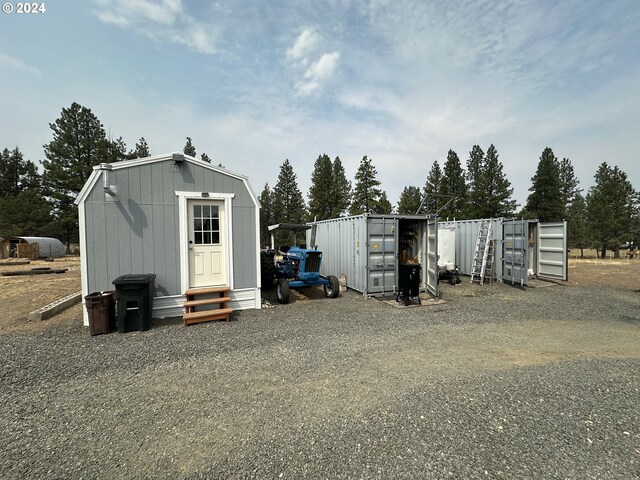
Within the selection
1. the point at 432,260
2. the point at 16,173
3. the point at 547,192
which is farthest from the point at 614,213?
the point at 16,173

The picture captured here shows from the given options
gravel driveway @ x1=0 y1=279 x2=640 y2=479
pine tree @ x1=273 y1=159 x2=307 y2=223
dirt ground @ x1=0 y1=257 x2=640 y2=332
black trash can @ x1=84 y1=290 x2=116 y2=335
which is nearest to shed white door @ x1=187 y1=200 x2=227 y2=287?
gravel driveway @ x1=0 y1=279 x2=640 y2=479

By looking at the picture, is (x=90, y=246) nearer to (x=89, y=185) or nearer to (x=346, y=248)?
(x=89, y=185)

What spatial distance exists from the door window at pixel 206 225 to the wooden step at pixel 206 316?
1.66 meters

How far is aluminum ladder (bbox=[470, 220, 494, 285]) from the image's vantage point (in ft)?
36.9

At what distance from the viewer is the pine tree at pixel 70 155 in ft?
85.8

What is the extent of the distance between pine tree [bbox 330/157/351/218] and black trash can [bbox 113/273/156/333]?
26203 millimetres

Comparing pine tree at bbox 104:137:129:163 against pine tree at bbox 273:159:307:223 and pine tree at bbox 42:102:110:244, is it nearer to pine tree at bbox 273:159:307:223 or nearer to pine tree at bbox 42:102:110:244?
pine tree at bbox 42:102:110:244

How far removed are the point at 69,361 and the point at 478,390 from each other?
5603 mm

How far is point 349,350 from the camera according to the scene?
4645 millimetres

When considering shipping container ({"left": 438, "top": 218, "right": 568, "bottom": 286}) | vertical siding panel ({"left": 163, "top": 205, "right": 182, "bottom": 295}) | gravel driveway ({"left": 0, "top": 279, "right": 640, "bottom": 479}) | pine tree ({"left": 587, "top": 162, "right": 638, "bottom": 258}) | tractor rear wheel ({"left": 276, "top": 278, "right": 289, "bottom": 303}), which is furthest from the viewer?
pine tree ({"left": 587, "top": 162, "right": 638, "bottom": 258})

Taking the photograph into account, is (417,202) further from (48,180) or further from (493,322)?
(48,180)

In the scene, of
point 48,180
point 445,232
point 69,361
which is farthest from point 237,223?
point 48,180

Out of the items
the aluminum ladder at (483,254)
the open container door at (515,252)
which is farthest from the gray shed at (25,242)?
the open container door at (515,252)

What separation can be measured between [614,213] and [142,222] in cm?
3349
